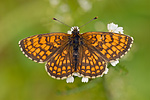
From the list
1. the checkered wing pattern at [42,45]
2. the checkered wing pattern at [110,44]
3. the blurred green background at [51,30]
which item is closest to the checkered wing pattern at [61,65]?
the checkered wing pattern at [42,45]

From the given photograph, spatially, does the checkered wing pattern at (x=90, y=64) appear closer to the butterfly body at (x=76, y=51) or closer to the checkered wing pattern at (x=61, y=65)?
the butterfly body at (x=76, y=51)

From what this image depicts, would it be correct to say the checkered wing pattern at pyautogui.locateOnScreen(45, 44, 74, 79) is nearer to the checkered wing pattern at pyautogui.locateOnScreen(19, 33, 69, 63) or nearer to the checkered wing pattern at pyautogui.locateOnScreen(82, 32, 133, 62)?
the checkered wing pattern at pyautogui.locateOnScreen(19, 33, 69, 63)

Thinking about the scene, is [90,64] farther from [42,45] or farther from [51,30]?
[51,30]

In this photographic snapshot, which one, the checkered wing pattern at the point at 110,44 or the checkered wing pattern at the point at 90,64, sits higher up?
the checkered wing pattern at the point at 110,44

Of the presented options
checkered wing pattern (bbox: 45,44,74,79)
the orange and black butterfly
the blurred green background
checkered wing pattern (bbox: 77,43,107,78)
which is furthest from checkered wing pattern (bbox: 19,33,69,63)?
the blurred green background

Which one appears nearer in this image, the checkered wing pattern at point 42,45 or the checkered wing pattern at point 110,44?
the checkered wing pattern at point 110,44
